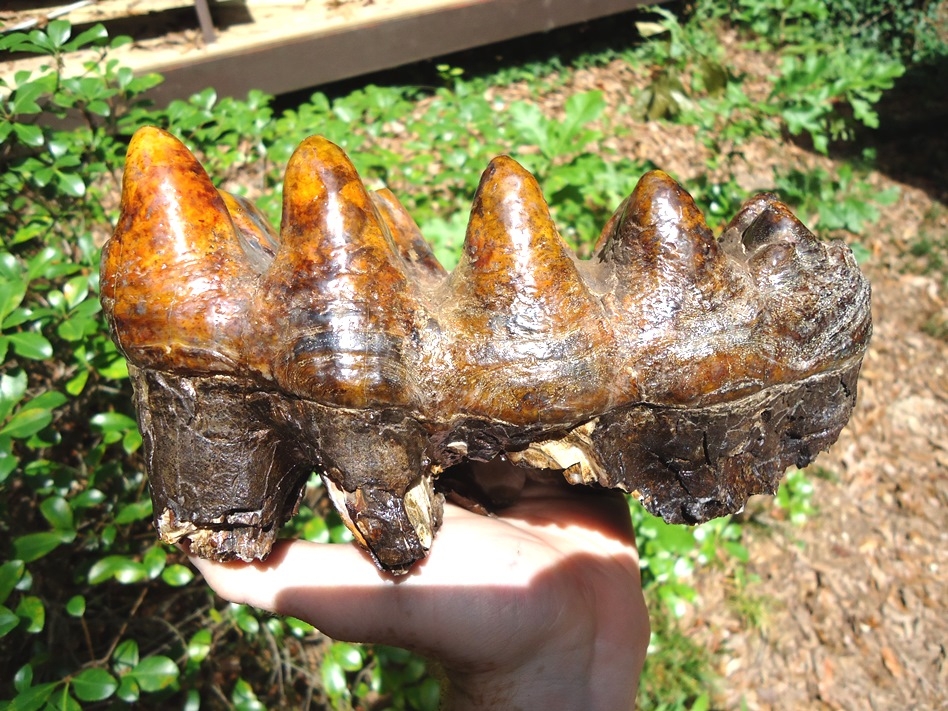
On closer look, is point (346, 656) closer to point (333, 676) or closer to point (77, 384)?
point (333, 676)

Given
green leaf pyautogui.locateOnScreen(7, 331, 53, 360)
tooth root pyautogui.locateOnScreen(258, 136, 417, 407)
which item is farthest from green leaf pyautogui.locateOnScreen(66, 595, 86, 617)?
tooth root pyautogui.locateOnScreen(258, 136, 417, 407)

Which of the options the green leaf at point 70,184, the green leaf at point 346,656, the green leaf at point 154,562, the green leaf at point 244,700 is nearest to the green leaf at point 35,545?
the green leaf at point 154,562

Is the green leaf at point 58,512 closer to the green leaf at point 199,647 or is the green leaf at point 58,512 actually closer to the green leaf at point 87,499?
the green leaf at point 87,499

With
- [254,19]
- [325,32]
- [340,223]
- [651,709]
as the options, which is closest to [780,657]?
[651,709]

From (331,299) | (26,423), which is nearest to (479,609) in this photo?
(331,299)

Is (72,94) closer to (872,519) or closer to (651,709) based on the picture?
(651,709)

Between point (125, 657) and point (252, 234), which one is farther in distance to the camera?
point (125, 657)

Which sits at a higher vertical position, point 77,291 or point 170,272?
point 170,272
